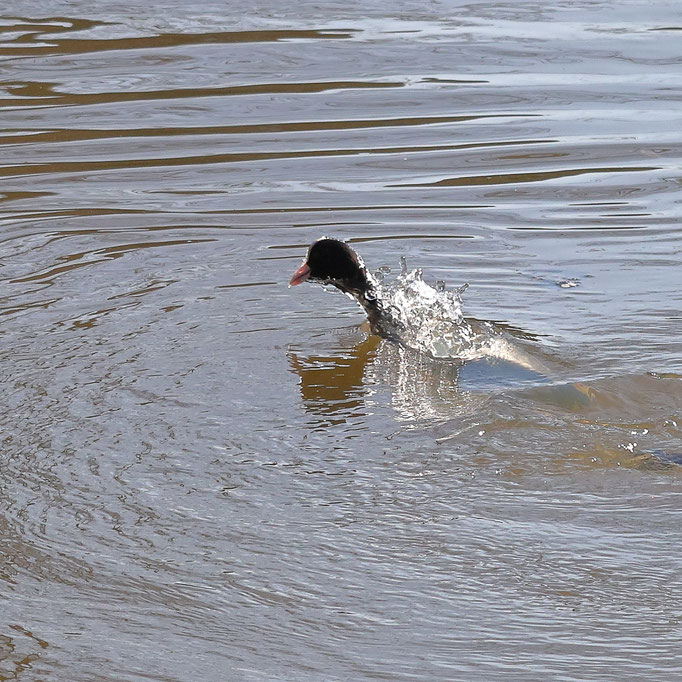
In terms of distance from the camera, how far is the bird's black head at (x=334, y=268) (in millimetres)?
7219

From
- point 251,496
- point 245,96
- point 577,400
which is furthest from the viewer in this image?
point 245,96

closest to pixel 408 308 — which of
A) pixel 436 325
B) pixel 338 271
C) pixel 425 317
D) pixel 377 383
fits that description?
pixel 425 317

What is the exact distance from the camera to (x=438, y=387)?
6320mm

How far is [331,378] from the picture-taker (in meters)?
6.46

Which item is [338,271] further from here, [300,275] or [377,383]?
[377,383]

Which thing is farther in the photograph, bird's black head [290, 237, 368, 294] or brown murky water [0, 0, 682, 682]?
bird's black head [290, 237, 368, 294]

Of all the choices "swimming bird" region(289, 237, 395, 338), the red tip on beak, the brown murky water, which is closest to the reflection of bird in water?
the brown murky water

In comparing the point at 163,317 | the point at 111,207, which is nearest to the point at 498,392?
the point at 163,317

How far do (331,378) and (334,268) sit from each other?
944mm

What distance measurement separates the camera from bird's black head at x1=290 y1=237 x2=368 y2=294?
7219 mm

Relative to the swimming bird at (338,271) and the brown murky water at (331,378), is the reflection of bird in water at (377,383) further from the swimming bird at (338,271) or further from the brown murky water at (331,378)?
the swimming bird at (338,271)

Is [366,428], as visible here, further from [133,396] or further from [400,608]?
[400,608]

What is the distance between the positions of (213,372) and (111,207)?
3117 mm

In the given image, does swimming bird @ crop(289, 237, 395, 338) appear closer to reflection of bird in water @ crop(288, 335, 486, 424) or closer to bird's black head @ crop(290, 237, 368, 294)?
bird's black head @ crop(290, 237, 368, 294)
